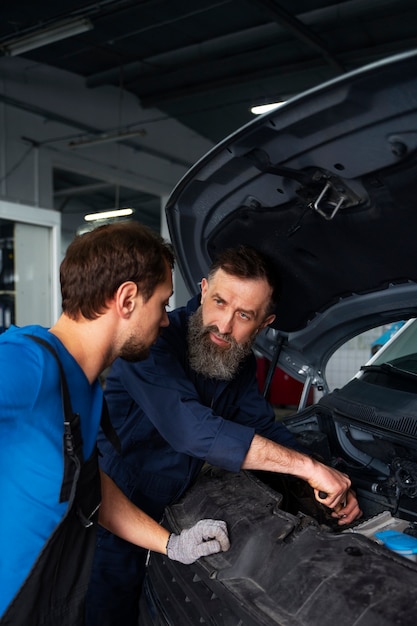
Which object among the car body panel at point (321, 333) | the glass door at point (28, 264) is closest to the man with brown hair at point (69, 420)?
the car body panel at point (321, 333)

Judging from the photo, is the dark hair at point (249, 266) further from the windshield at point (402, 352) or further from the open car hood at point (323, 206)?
the windshield at point (402, 352)

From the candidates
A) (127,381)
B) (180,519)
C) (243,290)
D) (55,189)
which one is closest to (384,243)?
(243,290)

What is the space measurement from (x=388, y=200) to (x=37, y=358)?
98 cm

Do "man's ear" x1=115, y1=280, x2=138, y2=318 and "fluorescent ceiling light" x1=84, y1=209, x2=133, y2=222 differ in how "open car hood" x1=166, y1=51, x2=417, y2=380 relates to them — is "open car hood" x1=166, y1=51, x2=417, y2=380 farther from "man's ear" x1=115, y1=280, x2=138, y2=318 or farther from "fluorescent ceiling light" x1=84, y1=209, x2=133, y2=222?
"fluorescent ceiling light" x1=84, y1=209, x2=133, y2=222

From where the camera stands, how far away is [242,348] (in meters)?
1.96

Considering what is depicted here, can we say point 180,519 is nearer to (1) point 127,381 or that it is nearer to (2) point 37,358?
(1) point 127,381

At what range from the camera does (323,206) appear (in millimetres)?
1682

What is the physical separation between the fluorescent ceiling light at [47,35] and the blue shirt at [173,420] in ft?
14.1

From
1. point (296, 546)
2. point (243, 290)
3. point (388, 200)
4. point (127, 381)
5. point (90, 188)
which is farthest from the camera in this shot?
point (90, 188)

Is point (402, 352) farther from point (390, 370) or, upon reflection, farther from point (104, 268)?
point (104, 268)

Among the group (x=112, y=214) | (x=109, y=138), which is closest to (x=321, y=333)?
(x=109, y=138)

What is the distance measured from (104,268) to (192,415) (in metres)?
0.50

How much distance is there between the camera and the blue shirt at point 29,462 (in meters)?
1.14

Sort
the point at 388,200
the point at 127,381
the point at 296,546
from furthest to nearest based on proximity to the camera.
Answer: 1. the point at 127,381
2. the point at 388,200
3. the point at 296,546
